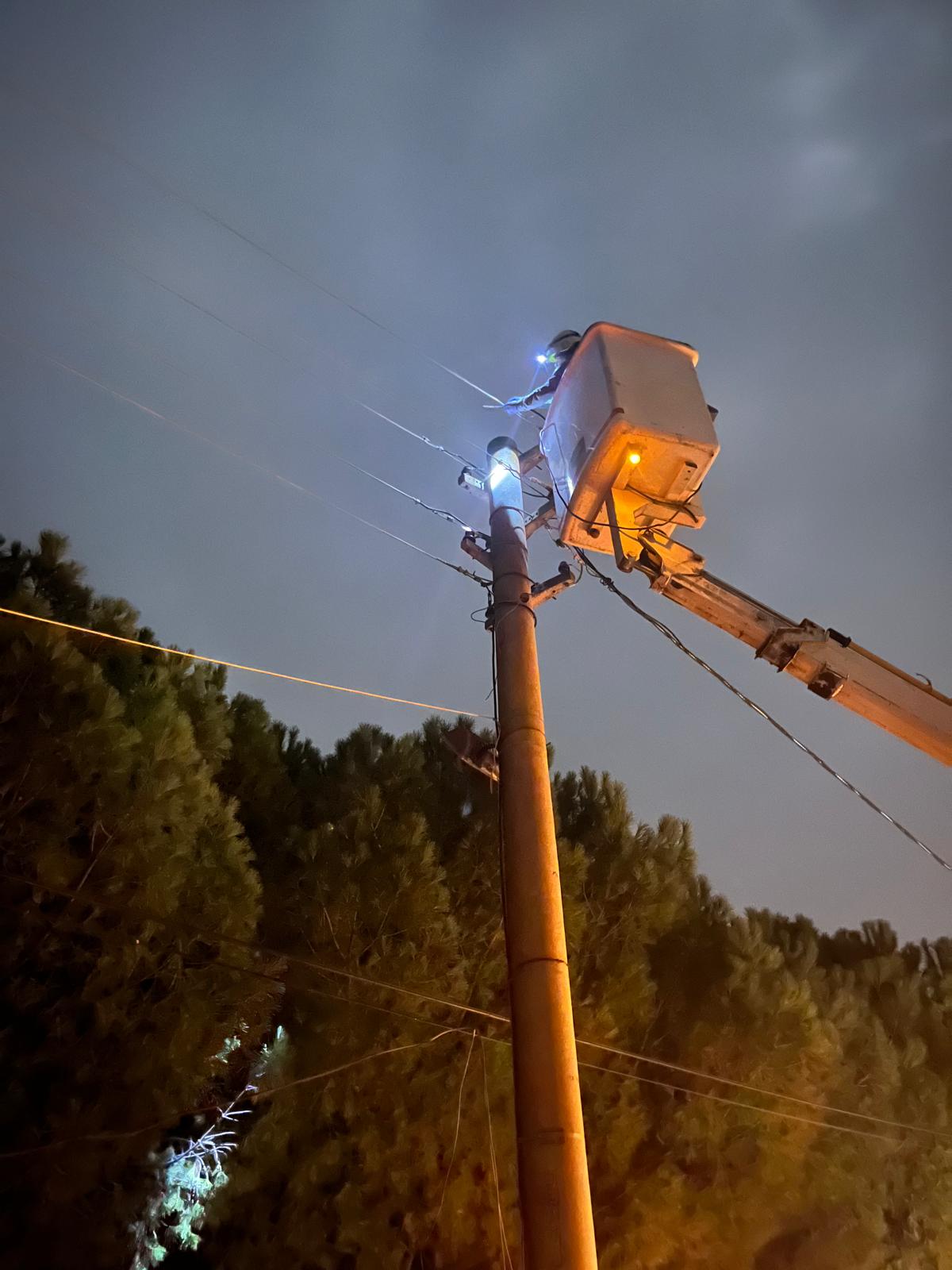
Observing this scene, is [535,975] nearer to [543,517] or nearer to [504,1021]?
[543,517]

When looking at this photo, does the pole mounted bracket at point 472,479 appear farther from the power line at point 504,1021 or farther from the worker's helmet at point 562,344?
the power line at point 504,1021

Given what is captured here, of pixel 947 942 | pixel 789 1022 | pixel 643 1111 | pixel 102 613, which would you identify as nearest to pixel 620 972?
pixel 643 1111

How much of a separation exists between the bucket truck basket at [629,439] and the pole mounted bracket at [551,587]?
20.3 inches

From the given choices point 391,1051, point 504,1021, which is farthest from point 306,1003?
point 504,1021

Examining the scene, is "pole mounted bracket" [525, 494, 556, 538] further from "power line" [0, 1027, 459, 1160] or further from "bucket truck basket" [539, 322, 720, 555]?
"power line" [0, 1027, 459, 1160]

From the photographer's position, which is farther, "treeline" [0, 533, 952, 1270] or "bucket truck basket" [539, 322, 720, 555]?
"treeline" [0, 533, 952, 1270]

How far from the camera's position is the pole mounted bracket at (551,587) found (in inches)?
199

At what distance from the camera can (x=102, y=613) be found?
8.05 metres

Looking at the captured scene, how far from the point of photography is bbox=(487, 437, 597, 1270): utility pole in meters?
3.30

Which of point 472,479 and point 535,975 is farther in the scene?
point 472,479

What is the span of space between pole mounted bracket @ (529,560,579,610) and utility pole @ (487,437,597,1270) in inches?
2.2

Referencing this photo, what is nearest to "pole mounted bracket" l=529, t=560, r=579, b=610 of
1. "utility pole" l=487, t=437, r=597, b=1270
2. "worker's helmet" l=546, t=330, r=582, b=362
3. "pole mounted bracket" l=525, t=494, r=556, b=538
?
"utility pole" l=487, t=437, r=597, b=1270

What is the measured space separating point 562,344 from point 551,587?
2577mm

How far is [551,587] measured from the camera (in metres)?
5.09
